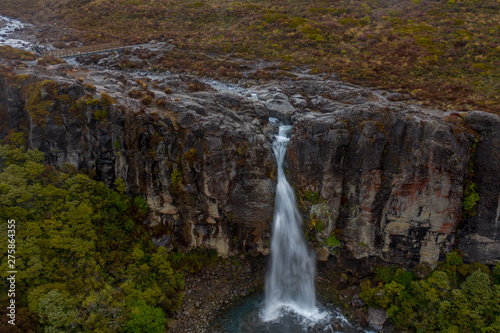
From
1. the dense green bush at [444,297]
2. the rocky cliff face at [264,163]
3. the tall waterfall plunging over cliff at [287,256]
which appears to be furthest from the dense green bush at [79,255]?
the dense green bush at [444,297]

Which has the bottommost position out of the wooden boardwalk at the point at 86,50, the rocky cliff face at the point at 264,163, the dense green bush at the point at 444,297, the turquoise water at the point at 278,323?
the turquoise water at the point at 278,323

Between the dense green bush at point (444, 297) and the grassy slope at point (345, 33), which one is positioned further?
the grassy slope at point (345, 33)

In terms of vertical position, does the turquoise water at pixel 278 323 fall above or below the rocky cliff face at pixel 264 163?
below

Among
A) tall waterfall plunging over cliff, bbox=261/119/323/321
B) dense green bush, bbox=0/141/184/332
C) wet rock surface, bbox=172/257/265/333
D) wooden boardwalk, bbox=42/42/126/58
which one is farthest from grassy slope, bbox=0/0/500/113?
dense green bush, bbox=0/141/184/332

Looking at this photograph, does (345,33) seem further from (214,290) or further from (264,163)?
(214,290)

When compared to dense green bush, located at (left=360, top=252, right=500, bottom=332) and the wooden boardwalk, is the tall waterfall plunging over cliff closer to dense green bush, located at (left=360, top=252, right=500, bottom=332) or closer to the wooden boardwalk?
dense green bush, located at (left=360, top=252, right=500, bottom=332)

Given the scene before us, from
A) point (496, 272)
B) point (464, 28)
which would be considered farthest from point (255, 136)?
point (464, 28)

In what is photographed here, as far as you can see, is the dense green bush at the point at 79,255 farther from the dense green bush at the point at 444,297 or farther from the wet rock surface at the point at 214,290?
the dense green bush at the point at 444,297

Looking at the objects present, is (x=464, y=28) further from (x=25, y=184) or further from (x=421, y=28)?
(x=25, y=184)

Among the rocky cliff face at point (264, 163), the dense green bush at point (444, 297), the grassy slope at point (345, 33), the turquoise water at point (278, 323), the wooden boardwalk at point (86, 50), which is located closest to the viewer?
the dense green bush at point (444, 297)
